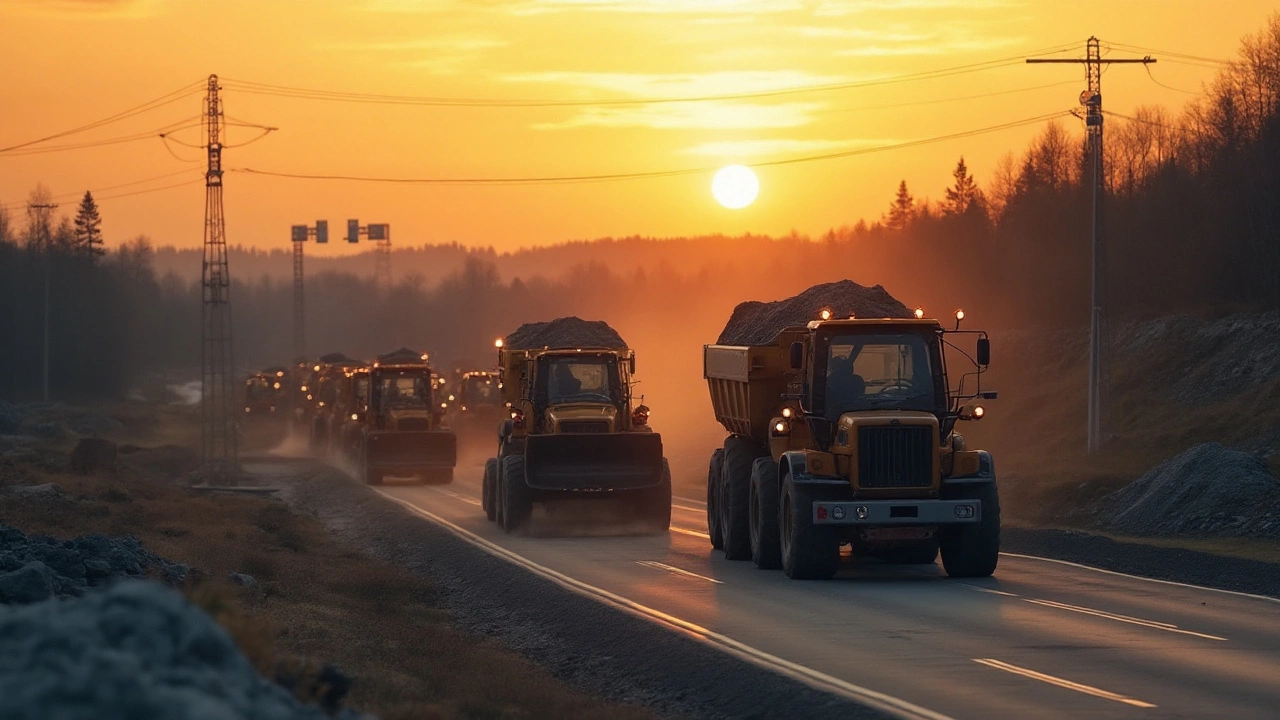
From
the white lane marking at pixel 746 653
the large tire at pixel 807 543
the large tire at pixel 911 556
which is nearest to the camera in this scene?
the white lane marking at pixel 746 653

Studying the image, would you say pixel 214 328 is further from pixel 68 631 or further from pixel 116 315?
pixel 116 315

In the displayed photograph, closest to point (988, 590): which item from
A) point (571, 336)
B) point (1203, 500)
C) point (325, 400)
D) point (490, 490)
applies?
point (1203, 500)

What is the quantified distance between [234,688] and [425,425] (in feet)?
147

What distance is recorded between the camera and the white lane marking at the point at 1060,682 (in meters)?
12.7

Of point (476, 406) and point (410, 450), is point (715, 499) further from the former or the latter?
point (476, 406)

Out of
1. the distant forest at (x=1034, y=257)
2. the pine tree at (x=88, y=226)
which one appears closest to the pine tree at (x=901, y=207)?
the distant forest at (x=1034, y=257)

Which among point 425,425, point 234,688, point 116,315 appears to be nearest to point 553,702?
point 234,688

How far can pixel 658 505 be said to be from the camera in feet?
104

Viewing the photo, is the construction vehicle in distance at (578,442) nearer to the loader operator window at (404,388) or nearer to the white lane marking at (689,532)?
the white lane marking at (689,532)

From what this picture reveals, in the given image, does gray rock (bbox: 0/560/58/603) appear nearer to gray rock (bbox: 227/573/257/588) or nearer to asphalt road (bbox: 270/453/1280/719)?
gray rock (bbox: 227/573/257/588)

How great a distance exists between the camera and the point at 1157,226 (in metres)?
78.6

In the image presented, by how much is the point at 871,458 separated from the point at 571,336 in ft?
49.3

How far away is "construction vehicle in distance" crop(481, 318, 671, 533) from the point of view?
30797mm

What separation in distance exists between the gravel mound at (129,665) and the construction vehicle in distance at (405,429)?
4358 cm
